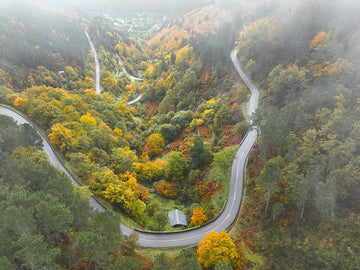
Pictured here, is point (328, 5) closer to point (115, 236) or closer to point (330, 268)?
point (330, 268)

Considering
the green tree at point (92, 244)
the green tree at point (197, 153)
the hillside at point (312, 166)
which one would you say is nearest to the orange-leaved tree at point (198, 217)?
the hillside at point (312, 166)

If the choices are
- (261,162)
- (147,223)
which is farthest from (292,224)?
A: (147,223)

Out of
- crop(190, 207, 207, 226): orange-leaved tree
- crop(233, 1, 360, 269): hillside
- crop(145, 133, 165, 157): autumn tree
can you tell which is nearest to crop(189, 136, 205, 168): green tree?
crop(233, 1, 360, 269): hillside

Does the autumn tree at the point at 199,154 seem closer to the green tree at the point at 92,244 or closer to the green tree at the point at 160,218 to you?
the green tree at the point at 160,218

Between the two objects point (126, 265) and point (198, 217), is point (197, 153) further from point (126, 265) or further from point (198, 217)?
point (126, 265)

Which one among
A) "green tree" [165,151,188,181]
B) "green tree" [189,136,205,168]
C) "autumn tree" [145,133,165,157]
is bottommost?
"green tree" [165,151,188,181]

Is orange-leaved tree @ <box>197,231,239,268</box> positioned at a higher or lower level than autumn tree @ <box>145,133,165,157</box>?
lower

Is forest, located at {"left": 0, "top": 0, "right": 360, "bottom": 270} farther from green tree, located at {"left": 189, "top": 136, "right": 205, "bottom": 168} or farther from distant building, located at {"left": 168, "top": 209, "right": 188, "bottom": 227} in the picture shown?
distant building, located at {"left": 168, "top": 209, "right": 188, "bottom": 227}

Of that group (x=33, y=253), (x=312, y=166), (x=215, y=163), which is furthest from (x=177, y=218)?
(x=33, y=253)
